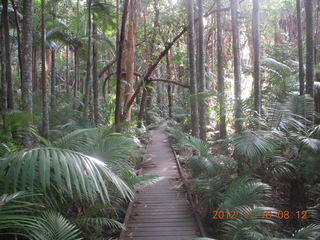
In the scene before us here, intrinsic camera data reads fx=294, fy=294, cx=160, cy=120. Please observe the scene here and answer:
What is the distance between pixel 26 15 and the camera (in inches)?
239

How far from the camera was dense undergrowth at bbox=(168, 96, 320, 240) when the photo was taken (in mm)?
5383

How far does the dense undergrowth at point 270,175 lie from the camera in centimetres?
538

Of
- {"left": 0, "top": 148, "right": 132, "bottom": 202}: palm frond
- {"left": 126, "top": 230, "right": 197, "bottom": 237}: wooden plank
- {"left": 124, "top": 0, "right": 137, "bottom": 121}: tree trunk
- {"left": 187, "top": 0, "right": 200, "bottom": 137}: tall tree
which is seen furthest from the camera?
{"left": 124, "top": 0, "right": 137, "bottom": 121}: tree trunk

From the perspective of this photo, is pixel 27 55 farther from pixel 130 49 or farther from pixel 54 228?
pixel 130 49

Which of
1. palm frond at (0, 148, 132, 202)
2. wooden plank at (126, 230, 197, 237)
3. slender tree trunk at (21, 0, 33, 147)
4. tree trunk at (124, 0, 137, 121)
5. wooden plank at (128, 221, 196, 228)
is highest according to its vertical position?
tree trunk at (124, 0, 137, 121)

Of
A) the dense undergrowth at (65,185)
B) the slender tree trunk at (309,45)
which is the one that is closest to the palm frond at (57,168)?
the dense undergrowth at (65,185)

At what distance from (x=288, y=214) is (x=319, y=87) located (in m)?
4.35

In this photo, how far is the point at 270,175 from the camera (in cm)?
672

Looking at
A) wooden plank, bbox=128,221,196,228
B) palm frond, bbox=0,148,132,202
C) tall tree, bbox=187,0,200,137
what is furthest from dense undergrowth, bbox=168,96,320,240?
tall tree, bbox=187,0,200,137

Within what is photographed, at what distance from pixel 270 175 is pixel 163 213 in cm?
261

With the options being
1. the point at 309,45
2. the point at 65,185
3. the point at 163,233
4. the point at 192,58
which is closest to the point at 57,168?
the point at 65,185

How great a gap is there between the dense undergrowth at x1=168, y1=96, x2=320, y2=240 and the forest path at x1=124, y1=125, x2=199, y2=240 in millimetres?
461
